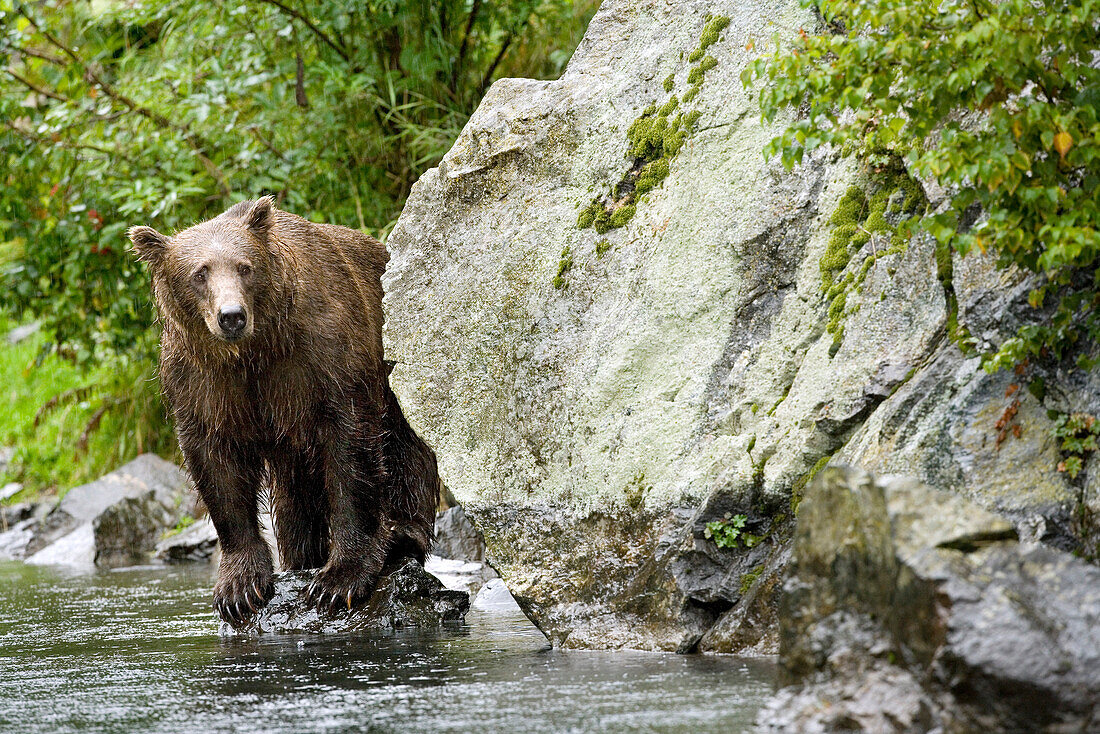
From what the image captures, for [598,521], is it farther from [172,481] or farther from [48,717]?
[172,481]

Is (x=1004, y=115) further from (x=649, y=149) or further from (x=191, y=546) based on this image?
(x=191, y=546)

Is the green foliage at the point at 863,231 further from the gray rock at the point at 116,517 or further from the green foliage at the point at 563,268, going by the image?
the gray rock at the point at 116,517

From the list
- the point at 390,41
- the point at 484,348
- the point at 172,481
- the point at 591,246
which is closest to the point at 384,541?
the point at 484,348

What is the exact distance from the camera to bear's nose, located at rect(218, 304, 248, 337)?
5.35 m

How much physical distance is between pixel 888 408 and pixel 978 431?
1.05 ft

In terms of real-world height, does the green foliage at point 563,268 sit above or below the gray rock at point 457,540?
above

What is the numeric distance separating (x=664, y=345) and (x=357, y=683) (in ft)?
6.09

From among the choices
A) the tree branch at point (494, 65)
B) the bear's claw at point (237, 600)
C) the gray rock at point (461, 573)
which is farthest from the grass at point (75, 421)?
the bear's claw at point (237, 600)

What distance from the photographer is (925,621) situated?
3.00 meters

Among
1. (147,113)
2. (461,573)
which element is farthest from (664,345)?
(147,113)

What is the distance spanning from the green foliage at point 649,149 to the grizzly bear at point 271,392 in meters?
1.59

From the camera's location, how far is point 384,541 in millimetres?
6320

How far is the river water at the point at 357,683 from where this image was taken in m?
3.51

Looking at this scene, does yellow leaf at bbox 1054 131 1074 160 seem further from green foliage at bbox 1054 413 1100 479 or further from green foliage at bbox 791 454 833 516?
green foliage at bbox 791 454 833 516
